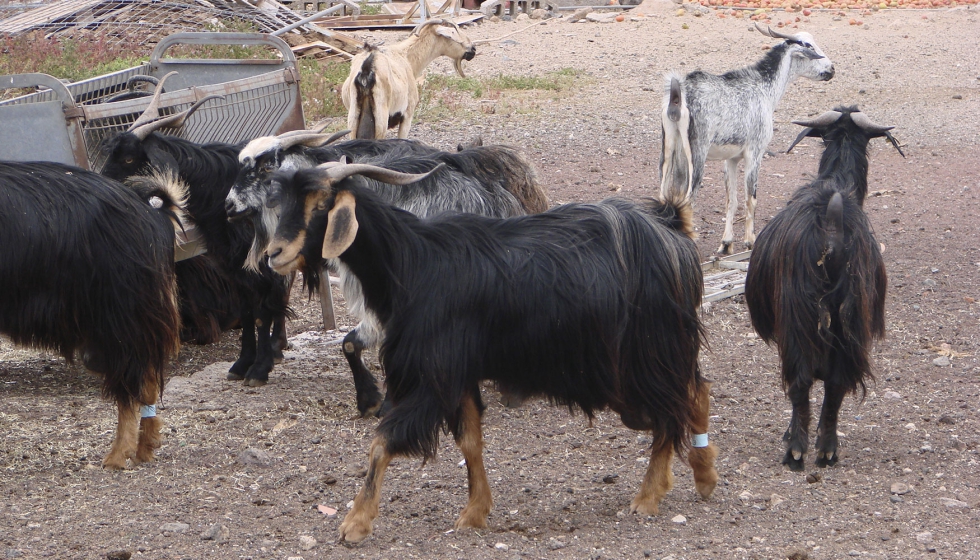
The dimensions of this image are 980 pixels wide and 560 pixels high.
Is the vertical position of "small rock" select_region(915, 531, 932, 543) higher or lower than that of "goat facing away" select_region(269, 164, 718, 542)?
lower

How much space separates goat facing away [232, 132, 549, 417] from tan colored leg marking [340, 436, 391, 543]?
4.08ft

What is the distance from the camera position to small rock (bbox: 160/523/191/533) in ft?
13.6

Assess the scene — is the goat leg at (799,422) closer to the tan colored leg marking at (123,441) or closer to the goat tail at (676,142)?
the tan colored leg marking at (123,441)

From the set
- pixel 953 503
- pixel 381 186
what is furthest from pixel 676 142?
pixel 953 503

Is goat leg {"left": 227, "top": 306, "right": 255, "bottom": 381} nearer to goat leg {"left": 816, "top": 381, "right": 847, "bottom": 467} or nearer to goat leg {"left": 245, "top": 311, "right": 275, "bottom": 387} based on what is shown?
goat leg {"left": 245, "top": 311, "right": 275, "bottom": 387}

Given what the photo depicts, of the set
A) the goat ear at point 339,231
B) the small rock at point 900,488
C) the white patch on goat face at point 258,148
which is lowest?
the small rock at point 900,488

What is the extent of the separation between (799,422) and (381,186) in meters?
2.60

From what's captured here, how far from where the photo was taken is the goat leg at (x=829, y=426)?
4.72 meters

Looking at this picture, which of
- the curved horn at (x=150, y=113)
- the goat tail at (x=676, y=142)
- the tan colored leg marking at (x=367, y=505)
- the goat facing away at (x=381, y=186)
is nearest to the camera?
the tan colored leg marking at (x=367, y=505)

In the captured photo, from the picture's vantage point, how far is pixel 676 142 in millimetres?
9102

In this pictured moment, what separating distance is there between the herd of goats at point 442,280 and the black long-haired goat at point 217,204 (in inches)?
0.5

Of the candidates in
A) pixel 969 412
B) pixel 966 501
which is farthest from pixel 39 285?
pixel 969 412

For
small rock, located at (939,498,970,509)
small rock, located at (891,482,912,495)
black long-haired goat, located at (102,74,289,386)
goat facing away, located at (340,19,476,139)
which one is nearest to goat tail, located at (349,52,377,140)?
goat facing away, located at (340,19,476,139)

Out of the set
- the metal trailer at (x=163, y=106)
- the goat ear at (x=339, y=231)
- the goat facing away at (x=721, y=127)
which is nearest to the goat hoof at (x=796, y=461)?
the goat ear at (x=339, y=231)
